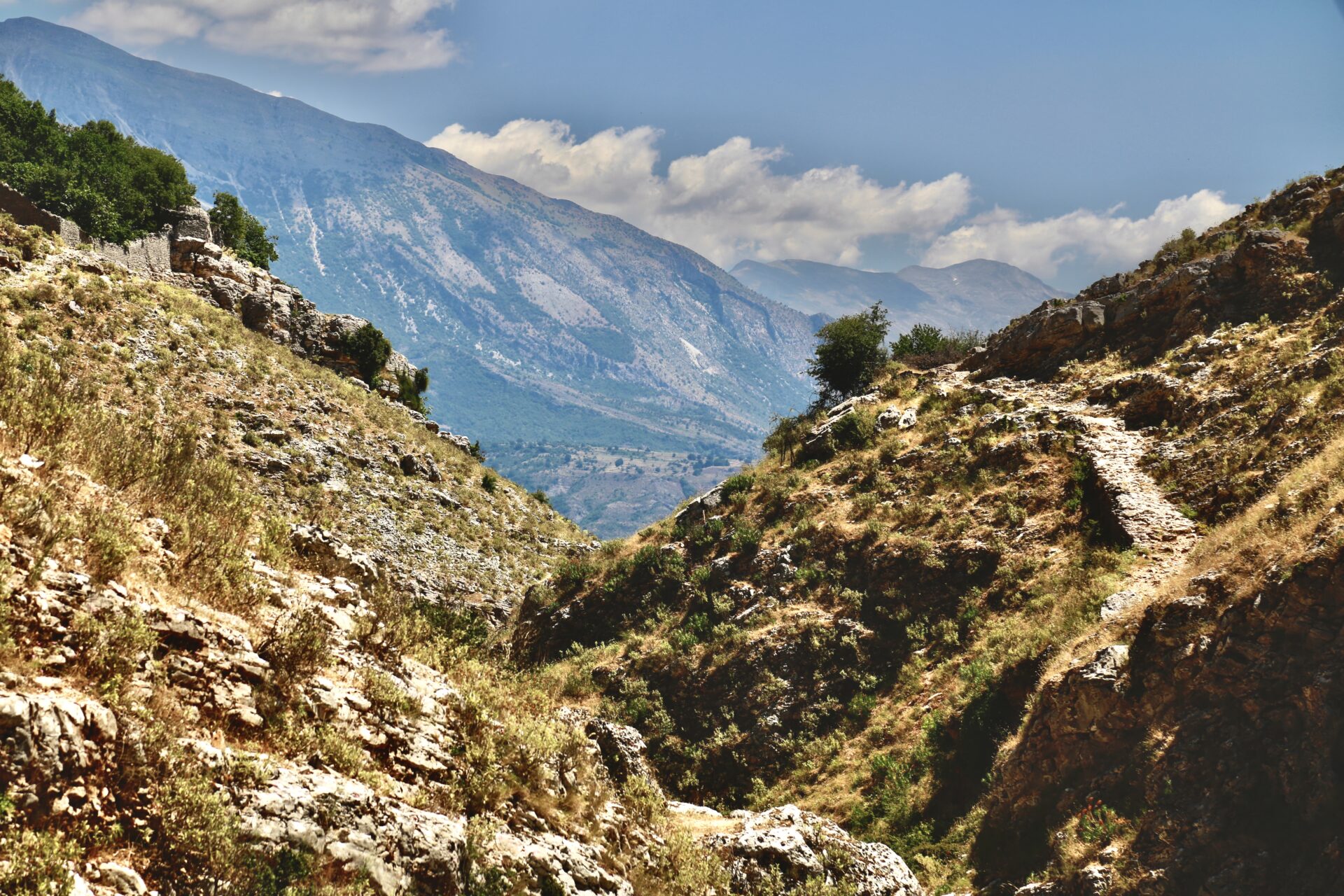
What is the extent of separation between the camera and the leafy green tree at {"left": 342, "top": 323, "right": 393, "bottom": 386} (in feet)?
151

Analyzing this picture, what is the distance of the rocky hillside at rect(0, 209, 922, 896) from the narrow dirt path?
7856 millimetres

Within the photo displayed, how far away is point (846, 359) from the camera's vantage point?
33.3m

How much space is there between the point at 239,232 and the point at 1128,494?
65066mm

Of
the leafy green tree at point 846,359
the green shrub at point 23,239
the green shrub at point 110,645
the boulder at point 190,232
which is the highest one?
the leafy green tree at point 846,359

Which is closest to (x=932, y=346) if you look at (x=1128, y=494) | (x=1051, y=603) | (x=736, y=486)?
(x=736, y=486)

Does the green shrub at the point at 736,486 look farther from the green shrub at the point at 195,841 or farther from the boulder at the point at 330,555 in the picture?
the green shrub at the point at 195,841

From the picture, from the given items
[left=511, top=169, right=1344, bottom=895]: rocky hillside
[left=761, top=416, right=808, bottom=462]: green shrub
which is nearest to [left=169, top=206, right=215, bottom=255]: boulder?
[left=511, top=169, right=1344, bottom=895]: rocky hillside

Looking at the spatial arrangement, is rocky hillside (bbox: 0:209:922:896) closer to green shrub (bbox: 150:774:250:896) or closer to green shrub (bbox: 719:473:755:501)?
green shrub (bbox: 150:774:250:896)

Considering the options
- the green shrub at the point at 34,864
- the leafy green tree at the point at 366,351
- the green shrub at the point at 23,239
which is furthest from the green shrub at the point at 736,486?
the leafy green tree at the point at 366,351

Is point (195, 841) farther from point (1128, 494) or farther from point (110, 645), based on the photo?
point (1128, 494)

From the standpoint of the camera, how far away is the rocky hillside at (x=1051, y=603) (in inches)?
391

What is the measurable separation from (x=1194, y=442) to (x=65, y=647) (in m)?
21.9

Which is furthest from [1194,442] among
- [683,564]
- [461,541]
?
[461,541]

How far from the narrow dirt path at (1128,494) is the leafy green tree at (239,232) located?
182 feet
